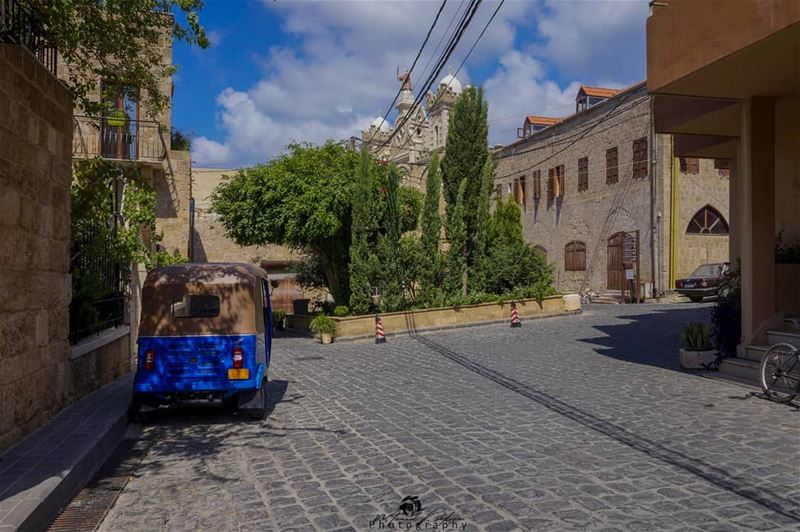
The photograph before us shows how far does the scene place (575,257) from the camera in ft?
107

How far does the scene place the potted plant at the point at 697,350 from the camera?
10.9m

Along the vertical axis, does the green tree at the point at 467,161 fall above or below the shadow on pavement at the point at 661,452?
above

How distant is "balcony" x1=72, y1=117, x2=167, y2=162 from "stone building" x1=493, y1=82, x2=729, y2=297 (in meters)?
12.2

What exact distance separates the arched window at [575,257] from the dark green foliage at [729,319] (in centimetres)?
2103

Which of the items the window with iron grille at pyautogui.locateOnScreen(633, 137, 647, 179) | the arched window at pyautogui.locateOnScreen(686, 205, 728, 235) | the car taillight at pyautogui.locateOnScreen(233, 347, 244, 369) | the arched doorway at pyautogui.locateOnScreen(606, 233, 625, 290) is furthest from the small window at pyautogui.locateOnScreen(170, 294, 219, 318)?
the arched window at pyautogui.locateOnScreen(686, 205, 728, 235)

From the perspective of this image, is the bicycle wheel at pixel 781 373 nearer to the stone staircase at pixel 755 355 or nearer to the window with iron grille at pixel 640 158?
the stone staircase at pixel 755 355

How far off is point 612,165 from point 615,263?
4.72 metres

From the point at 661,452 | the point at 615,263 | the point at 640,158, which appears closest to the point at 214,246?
the point at 615,263

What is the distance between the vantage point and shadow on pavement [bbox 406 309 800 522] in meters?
4.90

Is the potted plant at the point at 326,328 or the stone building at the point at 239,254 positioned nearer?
the potted plant at the point at 326,328

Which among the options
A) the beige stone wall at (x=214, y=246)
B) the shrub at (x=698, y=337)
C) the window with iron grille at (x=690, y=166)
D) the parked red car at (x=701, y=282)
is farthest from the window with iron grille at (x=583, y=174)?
the shrub at (x=698, y=337)

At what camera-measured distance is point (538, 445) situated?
21.8ft

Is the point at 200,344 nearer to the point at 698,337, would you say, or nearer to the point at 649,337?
the point at 698,337

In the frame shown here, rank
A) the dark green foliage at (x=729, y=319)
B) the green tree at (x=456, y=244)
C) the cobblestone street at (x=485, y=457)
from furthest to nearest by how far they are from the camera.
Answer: the green tree at (x=456, y=244) < the dark green foliage at (x=729, y=319) < the cobblestone street at (x=485, y=457)
